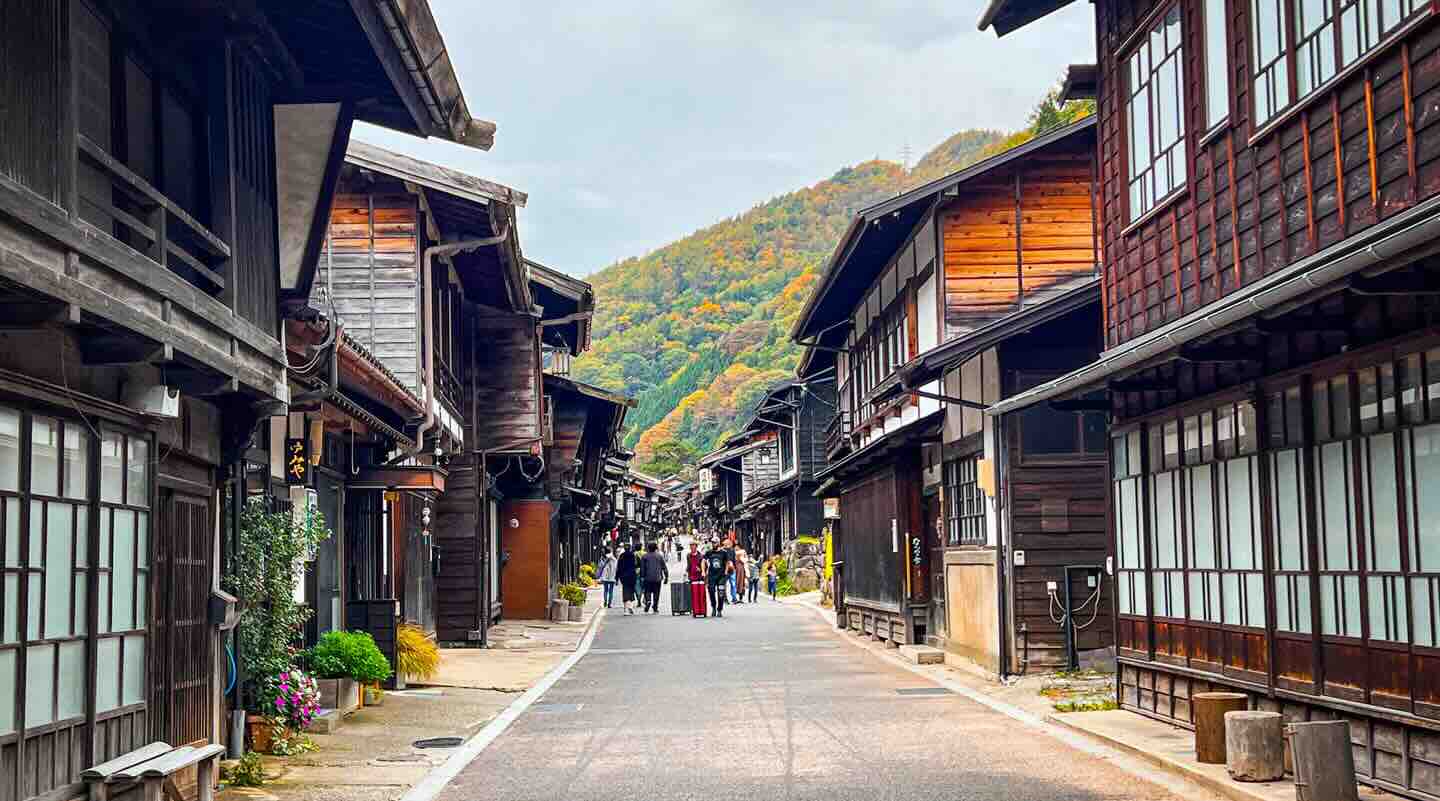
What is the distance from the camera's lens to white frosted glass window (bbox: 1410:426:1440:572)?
32.2ft

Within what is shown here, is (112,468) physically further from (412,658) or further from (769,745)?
(412,658)

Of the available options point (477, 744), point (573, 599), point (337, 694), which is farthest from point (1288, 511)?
point (573, 599)

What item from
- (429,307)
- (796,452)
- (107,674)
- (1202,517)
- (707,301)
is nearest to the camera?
(107,674)

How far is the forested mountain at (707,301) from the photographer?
451 ft

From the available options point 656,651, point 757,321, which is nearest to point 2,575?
point 656,651

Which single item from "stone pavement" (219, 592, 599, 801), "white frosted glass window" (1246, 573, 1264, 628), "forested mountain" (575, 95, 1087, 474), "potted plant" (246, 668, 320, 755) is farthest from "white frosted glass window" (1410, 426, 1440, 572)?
"forested mountain" (575, 95, 1087, 474)

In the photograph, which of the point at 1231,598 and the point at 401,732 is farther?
the point at 401,732

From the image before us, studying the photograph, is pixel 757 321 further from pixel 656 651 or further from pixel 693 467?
Answer: pixel 656 651

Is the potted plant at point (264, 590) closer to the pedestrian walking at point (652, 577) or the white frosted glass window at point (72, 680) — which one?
the white frosted glass window at point (72, 680)

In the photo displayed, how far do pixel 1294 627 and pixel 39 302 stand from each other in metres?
9.30

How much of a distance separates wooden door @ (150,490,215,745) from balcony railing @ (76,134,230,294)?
157 cm

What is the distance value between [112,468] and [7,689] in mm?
1968

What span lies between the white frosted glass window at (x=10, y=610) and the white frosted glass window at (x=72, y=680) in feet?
2.47

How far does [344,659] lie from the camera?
16.0 meters
